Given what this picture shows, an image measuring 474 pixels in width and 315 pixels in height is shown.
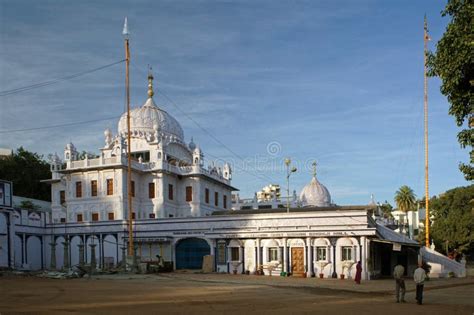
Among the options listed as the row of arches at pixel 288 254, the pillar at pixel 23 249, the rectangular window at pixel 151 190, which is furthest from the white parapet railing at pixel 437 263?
the pillar at pixel 23 249

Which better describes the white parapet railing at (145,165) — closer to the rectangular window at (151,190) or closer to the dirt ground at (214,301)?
the rectangular window at (151,190)

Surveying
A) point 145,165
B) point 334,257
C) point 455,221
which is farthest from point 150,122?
point 455,221

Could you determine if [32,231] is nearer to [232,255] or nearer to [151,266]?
[151,266]

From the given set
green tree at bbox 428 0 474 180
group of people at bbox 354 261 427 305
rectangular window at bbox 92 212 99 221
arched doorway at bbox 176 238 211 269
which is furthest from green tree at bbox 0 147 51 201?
green tree at bbox 428 0 474 180

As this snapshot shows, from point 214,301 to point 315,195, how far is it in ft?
159

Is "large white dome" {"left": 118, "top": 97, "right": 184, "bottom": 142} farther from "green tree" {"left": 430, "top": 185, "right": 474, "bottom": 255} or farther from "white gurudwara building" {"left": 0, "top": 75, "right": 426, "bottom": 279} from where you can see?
"green tree" {"left": 430, "top": 185, "right": 474, "bottom": 255}

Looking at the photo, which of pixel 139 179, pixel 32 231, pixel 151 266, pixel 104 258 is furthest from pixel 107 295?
pixel 139 179

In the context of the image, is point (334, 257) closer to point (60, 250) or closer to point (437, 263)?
point (437, 263)

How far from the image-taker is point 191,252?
4453 centimetres

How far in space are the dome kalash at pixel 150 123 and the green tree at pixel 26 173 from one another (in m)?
22.0

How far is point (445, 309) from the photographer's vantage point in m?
19.7

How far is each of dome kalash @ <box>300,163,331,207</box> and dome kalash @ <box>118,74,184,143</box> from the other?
15909mm

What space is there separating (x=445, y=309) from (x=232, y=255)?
24.0 metres

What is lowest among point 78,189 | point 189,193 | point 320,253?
point 320,253
